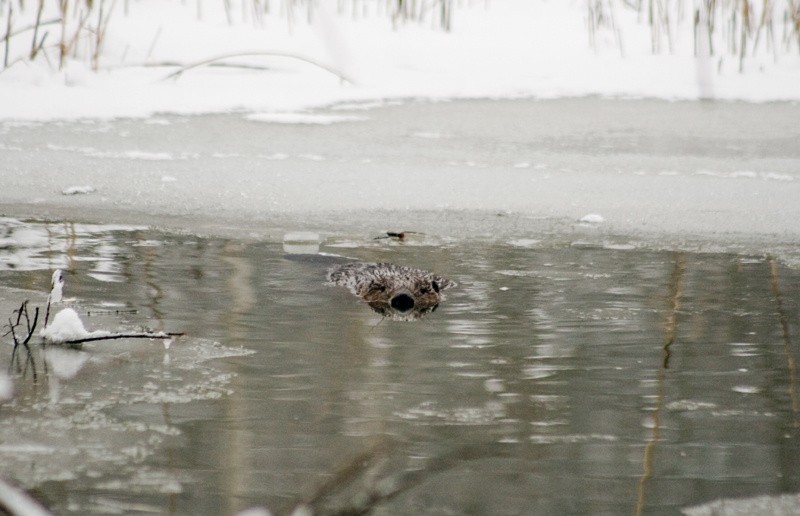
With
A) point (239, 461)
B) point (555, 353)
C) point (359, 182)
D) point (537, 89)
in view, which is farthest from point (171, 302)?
point (537, 89)

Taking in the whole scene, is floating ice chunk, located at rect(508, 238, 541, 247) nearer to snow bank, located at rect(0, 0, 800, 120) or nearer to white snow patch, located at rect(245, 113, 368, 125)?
white snow patch, located at rect(245, 113, 368, 125)

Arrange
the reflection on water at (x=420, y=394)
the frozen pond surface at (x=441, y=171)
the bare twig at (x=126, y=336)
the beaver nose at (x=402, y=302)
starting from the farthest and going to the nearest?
the frozen pond surface at (x=441, y=171) → the beaver nose at (x=402, y=302) → the bare twig at (x=126, y=336) → the reflection on water at (x=420, y=394)

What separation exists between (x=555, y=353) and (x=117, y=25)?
4.98 meters

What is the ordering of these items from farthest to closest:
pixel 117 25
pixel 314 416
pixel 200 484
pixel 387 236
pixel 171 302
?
pixel 117 25
pixel 387 236
pixel 171 302
pixel 314 416
pixel 200 484

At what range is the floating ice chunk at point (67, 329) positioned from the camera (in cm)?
235

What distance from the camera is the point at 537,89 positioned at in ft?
19.9

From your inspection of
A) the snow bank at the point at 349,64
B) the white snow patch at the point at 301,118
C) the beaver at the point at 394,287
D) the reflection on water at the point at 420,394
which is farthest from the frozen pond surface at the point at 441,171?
the beaver at the point at 394,287

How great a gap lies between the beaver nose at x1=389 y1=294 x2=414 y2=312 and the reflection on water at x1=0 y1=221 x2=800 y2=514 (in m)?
0.07

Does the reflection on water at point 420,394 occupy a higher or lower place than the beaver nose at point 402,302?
lower

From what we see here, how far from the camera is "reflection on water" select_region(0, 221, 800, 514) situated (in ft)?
5.48

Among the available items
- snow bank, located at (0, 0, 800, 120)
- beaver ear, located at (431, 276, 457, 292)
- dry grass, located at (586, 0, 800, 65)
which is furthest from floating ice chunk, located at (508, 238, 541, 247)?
dry grass, located at (586, 0, 800, 65)

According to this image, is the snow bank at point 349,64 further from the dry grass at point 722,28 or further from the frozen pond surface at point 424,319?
the frozen pond surface at point 424,319

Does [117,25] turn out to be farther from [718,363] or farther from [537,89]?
[718,363]

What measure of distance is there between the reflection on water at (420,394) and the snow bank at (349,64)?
2614 millimetres
